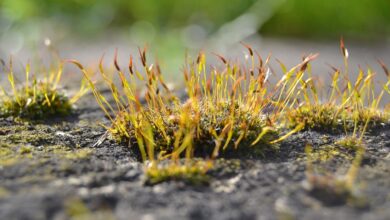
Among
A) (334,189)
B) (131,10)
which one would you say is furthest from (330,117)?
(131,10)

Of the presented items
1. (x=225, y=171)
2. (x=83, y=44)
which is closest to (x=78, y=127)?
(x=225, y=171)

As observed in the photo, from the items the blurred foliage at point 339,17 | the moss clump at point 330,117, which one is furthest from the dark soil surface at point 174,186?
the blurred foliage at point 339,17

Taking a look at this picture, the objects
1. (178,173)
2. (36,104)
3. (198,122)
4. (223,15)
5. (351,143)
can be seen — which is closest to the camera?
(178,173)

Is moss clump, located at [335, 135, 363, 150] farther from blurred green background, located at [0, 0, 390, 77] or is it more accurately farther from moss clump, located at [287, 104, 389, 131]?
blurred green background, located at [0, 0, 390, 77]

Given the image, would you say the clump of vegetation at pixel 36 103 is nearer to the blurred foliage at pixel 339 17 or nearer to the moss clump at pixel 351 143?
the moss clump at pixel 351 143

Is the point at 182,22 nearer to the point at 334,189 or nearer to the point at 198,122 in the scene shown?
the point at 198,122

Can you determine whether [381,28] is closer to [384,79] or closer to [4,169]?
[384,79]
